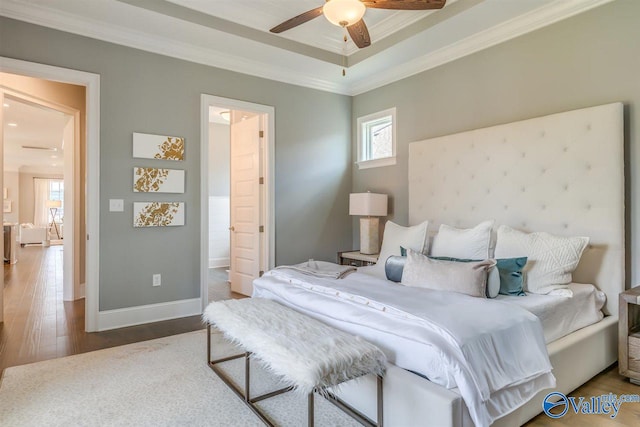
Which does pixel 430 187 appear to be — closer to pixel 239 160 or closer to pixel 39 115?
pixel 239 160

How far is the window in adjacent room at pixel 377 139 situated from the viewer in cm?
467

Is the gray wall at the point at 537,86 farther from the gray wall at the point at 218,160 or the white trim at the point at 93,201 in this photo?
the gray wall at the point at 218,160

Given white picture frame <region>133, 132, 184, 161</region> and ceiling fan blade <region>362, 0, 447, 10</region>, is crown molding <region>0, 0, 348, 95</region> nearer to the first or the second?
white picture frame <region>133, 132, 184, 161</region>

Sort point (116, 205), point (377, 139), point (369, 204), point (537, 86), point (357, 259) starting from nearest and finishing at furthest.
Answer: point (537, 86), point (116, 205), point (369, 204), point (357, 259), point (377, 139)

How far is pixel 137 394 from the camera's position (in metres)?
2.26

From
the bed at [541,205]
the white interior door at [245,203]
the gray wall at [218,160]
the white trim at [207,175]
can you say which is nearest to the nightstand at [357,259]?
the bed at [541,205]

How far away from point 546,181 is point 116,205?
13.1ft

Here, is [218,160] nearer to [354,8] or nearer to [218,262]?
[218,262]

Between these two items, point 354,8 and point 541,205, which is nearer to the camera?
point 354,8

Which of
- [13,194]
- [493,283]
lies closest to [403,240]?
[493,283]

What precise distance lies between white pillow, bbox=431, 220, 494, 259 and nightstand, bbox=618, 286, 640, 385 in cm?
91

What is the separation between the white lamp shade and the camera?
4.40m

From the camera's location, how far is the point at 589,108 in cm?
282

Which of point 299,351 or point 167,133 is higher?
point 167,133
